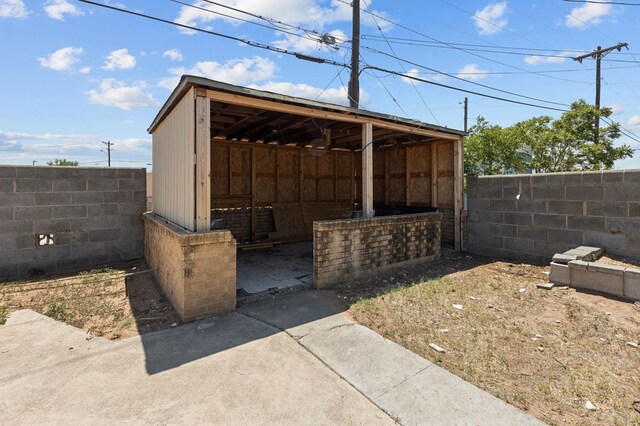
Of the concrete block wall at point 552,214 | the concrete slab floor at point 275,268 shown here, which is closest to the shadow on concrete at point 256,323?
the concrete slab floor at point 275,268

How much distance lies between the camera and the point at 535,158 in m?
12.8

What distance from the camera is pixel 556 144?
12.3 meters

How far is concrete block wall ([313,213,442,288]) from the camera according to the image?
5355 mm

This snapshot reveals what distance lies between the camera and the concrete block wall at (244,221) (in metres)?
9.24

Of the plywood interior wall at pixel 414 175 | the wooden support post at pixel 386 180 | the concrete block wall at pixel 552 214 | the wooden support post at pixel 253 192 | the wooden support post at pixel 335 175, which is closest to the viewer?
the concrete block wall at pixel 552 214

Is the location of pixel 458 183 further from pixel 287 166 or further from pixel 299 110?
pixel 287 166

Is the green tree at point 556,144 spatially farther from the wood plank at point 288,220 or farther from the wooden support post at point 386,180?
the wood plank at point 288,220

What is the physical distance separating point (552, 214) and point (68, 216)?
994 cm

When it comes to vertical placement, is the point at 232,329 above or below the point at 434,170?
below

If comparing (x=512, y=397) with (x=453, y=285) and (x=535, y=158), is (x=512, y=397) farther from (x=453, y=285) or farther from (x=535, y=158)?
(x=535, y=158)

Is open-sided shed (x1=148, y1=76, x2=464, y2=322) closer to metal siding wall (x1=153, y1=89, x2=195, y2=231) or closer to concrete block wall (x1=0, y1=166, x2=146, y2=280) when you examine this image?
metal siding wall (x1=153, y1=89, x2=195, y2=231)

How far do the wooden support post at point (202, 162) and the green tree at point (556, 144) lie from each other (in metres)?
12.2

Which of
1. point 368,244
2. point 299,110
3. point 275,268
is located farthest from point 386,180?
point 299,110

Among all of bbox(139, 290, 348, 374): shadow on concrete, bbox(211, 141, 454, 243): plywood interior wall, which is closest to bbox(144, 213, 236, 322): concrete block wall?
bbox(139, 290, 348, 374): shadow on concrete
